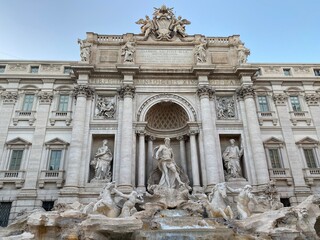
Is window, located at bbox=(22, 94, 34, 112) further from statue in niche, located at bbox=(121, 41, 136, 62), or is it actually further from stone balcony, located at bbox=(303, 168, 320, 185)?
stone balcony, located at bbox=(303, 168, 320, 185)

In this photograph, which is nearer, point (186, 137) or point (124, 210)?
point (124, 210)

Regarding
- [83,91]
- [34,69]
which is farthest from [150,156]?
[34,69]

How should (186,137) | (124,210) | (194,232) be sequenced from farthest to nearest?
(186,137) < (124,210) < (194,232)

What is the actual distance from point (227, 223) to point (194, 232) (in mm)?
3089

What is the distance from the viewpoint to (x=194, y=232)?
9.54 m

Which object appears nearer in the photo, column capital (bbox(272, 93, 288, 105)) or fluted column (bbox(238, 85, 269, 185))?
fluted column (bbox(238, 85, 269, 185))

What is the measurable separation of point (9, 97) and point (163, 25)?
46.5ft

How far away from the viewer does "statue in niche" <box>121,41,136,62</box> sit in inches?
818

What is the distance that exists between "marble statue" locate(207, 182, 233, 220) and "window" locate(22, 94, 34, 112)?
50.1 ft

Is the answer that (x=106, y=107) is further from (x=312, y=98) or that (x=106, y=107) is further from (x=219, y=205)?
(x=312, y=98)

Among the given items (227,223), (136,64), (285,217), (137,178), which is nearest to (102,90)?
(136,64)

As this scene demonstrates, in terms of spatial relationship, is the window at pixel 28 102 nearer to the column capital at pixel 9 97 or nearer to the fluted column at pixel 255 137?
the column capital at pixel 9 97

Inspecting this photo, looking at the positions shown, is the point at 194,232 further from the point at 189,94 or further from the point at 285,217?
the point at 189,94

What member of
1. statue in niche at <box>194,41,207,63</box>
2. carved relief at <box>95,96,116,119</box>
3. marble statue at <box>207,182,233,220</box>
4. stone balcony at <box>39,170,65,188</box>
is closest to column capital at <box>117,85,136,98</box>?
carved relief at <box>95,96,116,119</box>
